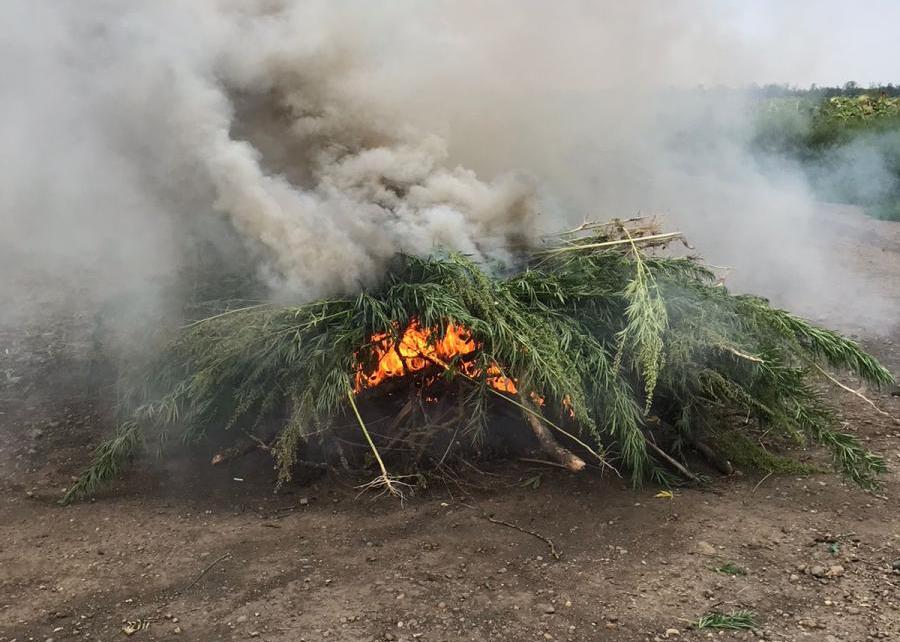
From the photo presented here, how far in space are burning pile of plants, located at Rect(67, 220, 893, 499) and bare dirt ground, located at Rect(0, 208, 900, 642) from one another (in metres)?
0.24

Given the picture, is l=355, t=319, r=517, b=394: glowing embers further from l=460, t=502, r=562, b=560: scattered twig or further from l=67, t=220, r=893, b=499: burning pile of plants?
l=460, t=502, r=562, b=560: scattered twig

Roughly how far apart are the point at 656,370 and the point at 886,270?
6.46 meters

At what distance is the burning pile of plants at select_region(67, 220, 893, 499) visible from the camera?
395 cm

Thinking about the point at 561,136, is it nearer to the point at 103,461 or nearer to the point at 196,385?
the point at 196,385

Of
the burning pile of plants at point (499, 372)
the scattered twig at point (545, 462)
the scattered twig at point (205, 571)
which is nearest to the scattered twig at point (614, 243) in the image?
the burning pile of plants at point (499, 372)

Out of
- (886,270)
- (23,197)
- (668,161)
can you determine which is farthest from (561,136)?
(886,270)

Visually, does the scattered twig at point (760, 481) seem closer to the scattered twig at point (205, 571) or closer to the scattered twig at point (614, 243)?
the scattered twig at point (614, 243)

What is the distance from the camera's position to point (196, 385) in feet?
13.4

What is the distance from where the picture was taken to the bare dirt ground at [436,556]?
3039 millimetres

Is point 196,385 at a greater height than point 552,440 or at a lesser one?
greater

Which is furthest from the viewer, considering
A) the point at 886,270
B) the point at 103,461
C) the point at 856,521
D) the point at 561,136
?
the point at 886,270

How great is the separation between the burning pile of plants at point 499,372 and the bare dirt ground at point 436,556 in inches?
9.6

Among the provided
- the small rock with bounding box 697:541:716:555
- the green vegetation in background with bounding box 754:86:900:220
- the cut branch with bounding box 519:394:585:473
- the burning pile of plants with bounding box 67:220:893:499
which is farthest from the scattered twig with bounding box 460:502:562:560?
the green vegetation in background with bounding box 754:86:900:220

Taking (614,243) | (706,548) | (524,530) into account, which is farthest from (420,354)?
(706,548)
